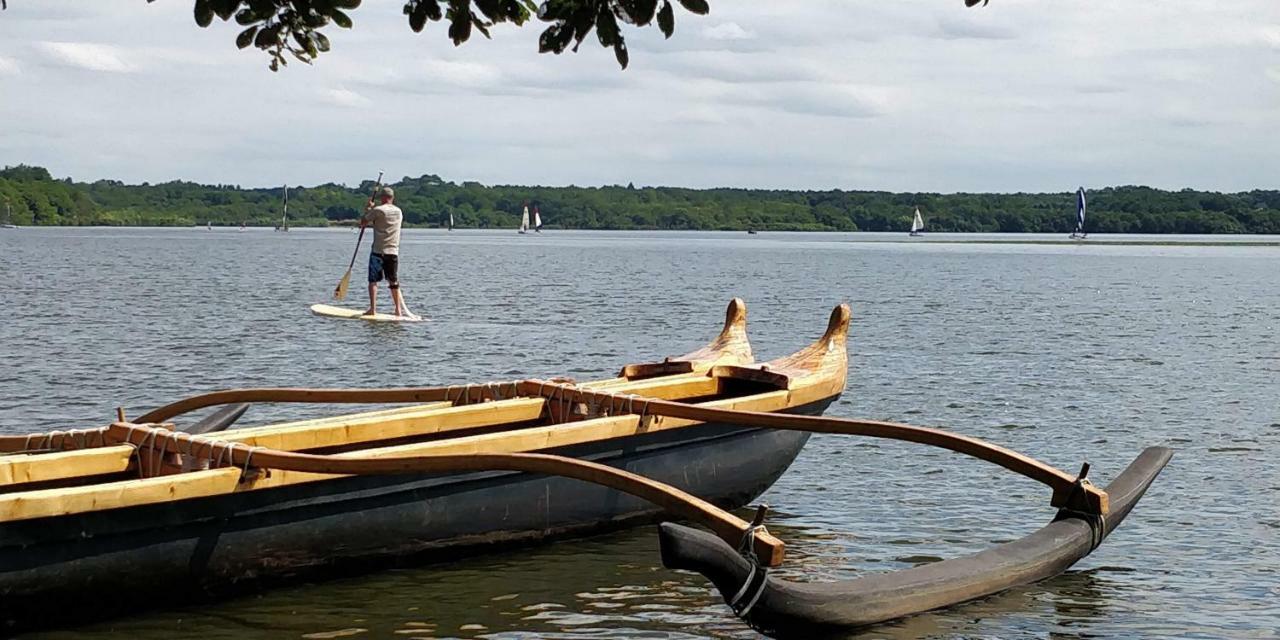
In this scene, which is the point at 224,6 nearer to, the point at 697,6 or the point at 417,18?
the point at 417,18

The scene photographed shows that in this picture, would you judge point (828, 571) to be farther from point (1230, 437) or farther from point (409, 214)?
point (409, 214)

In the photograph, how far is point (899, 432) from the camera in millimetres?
9602

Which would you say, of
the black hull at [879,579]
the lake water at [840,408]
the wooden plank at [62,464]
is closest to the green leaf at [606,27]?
the black hull at [879,579]

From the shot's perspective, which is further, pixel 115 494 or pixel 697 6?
pixel 115 494

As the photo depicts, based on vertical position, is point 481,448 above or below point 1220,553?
above

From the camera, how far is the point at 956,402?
58.8 feet

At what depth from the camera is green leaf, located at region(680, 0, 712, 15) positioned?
493cm

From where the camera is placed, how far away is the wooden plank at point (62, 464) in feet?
26.6

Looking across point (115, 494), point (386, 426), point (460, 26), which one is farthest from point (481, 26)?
point (386, 426)

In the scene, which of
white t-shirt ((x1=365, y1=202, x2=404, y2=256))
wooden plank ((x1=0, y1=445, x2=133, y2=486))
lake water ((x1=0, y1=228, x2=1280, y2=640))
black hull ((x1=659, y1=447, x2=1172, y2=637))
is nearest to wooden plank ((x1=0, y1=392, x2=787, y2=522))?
wooden plank ((x1=0, y1=445, x2=133, y2=486))

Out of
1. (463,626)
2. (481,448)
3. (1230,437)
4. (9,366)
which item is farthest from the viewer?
(9,366)

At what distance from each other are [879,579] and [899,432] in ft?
5.34

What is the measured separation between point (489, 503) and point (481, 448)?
0.41 m

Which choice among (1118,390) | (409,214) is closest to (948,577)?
(1118,390)
